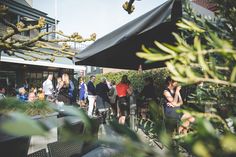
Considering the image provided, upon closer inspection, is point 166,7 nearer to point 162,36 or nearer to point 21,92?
point 162,36

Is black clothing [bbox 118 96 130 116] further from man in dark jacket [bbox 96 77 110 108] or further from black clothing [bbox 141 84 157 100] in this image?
man in dark jacket [bbox 96 77 110 108]

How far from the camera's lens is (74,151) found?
9.71 ft

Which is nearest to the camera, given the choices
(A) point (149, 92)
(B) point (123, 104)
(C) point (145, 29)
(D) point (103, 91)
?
(C) point (145, 29)

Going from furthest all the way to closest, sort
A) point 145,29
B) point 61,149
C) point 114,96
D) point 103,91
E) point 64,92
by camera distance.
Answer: point 64,92 < point 103,91 < point 114,96 < point 145,29 < point 61,149

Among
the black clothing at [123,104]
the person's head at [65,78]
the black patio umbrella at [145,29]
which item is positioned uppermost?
the black patio umbrella at [145,29]

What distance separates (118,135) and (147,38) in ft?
13.1

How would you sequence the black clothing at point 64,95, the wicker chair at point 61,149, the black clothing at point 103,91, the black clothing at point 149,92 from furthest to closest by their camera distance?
the black clothing at point 64,95, the black clothing at point 103,91, the black clothing at point 149,92, the wicker chair at point 61,149

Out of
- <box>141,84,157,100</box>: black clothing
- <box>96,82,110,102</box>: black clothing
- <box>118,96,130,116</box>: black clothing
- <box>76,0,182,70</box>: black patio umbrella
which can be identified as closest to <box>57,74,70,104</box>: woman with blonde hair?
<box>96,82,110,102</box>: black clothing

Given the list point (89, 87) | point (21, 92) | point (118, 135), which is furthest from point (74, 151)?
point (21, 92)

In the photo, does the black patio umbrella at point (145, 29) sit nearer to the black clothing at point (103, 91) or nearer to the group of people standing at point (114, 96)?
the group of people standing at point (114, 96)

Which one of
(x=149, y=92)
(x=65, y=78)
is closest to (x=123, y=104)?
(x=149, y=92)

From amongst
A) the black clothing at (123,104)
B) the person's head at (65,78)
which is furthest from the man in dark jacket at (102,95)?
the black clothing at (123,104)

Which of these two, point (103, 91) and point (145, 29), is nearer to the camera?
point (145, 29)

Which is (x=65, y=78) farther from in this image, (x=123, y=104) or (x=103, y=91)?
(x=123, y=104)
